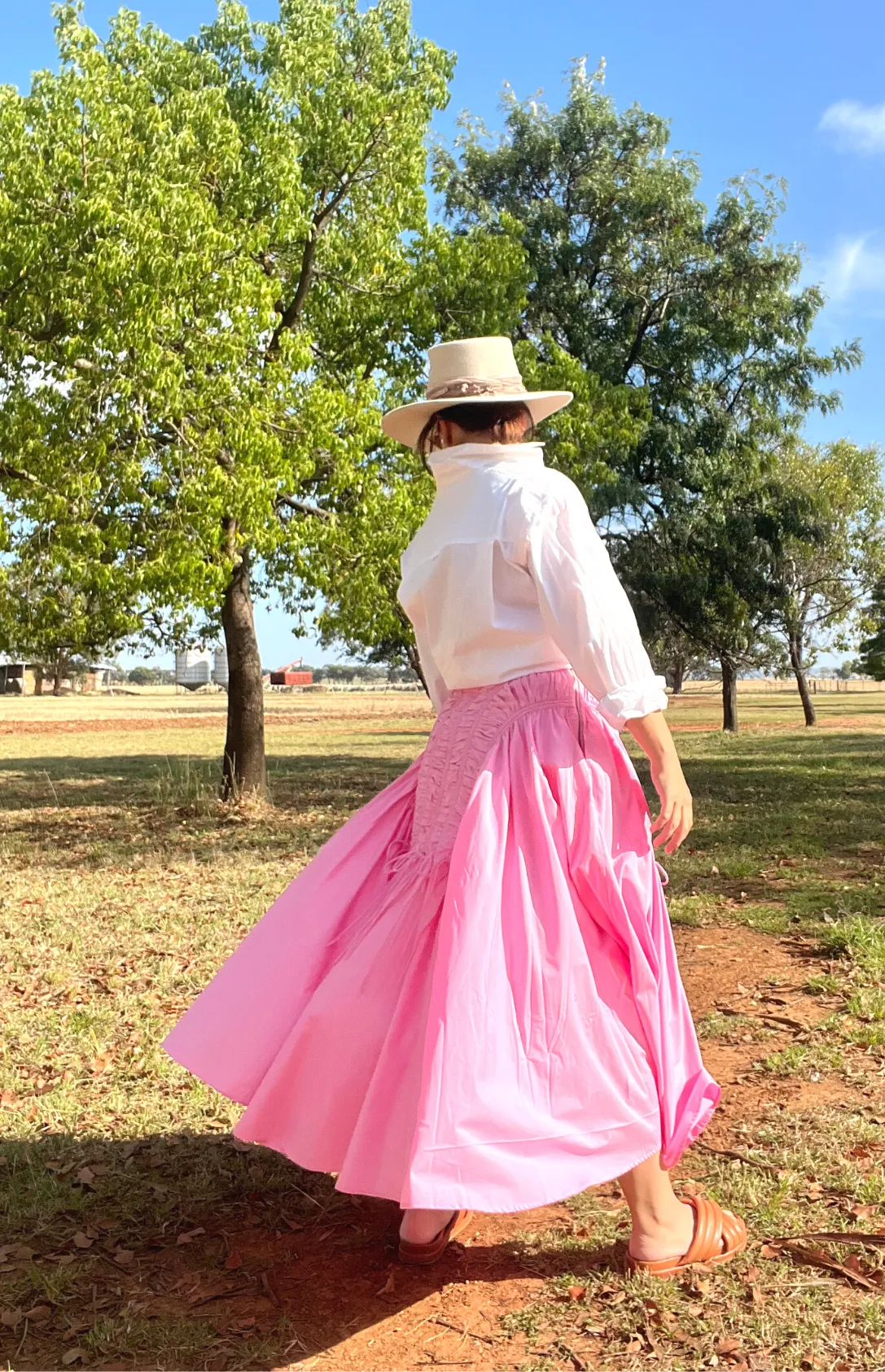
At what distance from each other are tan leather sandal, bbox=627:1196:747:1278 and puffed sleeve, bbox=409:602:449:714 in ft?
4.52

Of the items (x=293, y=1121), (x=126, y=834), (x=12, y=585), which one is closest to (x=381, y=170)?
(x=12, y=585)

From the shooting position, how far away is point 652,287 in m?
18.7

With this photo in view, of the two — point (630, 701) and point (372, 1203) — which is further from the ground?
point (630, 701)

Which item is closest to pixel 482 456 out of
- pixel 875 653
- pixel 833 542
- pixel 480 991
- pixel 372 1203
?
pixel 480 991

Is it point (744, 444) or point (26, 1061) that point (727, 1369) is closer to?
point (26, 1061)

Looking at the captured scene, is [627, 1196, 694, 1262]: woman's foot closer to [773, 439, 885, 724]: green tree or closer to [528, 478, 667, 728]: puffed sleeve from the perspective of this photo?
[528, 478, 667, 728]: puffed sleeve

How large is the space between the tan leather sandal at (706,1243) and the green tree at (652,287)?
1527cm

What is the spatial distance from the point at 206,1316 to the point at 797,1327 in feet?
4.48

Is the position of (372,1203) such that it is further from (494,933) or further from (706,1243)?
(494,933)

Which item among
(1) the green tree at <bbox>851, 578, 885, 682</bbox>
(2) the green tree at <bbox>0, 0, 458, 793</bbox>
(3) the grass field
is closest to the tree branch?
(2) the green tree at <bbox>0, 0, 458, 793</bbox>

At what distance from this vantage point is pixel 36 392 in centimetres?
1050

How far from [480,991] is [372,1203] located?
129cm

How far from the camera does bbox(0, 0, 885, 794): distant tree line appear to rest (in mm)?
9875

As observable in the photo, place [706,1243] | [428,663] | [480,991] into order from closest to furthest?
[480,991] → [706,1243] → [428,663]
